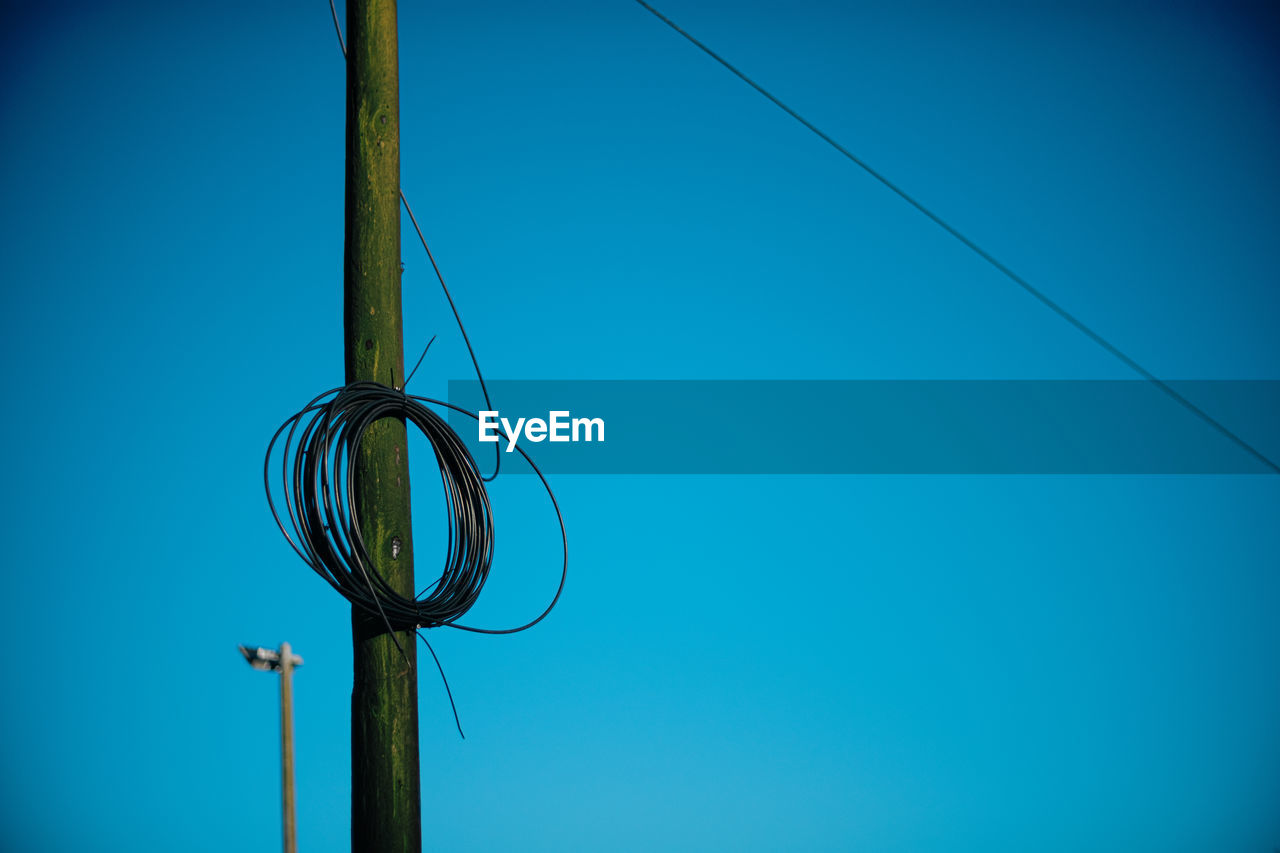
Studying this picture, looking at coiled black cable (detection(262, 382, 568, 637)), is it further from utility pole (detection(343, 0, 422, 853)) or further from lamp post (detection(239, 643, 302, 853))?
lamp post (detection(239, 643, 302, 853))

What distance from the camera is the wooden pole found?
11812 millimetres

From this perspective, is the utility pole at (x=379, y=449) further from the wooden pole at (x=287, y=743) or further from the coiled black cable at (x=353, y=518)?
the wooden pole at (x=287, y=743)

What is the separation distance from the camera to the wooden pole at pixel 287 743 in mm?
11812

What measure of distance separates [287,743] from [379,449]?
9.57 meters

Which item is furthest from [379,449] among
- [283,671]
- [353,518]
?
[283,671]

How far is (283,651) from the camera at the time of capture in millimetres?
12383

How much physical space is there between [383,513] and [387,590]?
26 centimetres

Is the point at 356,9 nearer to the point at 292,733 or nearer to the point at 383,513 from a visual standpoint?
the point at 383,513

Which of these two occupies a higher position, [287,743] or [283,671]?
[283,671]

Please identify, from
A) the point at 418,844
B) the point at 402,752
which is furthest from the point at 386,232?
the point at 418,844

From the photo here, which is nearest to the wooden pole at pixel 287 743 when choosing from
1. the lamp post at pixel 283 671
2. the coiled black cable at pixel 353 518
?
the lamp post at pixel 283 671

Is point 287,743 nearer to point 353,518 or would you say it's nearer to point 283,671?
point 283,671

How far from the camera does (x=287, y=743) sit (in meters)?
12.1

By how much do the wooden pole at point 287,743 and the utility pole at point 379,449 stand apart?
9.16 meters
